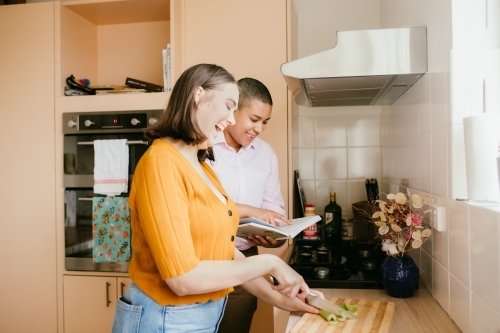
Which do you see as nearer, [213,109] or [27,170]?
[213,109]

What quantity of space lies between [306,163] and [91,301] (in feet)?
4.80

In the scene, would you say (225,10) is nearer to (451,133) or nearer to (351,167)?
(351,167)

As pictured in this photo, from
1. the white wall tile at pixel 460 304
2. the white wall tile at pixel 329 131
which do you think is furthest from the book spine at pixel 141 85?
the white wall tile at pixel 460 304

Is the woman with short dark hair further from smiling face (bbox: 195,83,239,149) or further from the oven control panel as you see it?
the oven control panel

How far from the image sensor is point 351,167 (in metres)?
2.79

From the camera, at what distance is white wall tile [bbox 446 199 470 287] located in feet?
3.92

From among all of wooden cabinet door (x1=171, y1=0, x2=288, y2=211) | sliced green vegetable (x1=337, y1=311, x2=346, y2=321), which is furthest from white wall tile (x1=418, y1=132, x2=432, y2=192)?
wooden cabinet door (x1=171, y1=0, x2=288, y2=211)

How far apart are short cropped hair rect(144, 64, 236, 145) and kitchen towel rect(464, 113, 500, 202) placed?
659 millimetres

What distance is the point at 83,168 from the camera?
8.42 ft

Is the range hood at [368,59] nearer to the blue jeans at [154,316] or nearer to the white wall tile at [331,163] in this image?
the blue jeans at [154,316]

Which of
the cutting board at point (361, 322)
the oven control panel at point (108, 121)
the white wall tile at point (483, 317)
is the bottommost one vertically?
the cutting board at point (361, 322)

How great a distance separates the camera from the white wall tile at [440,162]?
138 centimetres

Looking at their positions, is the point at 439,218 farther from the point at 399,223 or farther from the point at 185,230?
Answer: the point at 185,230

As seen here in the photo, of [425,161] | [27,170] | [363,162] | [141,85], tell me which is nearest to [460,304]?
[425,161]
